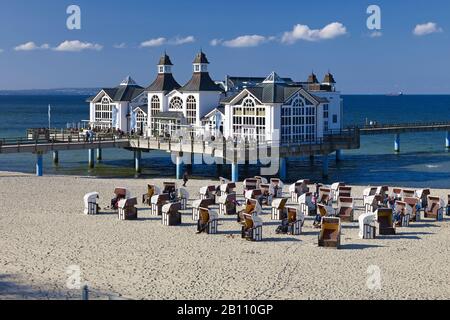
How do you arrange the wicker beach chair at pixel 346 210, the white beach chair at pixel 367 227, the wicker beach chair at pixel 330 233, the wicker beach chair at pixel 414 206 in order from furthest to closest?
the wicker beach chair at pixel 414 206 → the wicker beach chair at pixel 346 210 → the white beach chair at pixel 367 227 → the wicker beach chair at pixel 330 233

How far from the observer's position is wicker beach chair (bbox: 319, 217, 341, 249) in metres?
19.5

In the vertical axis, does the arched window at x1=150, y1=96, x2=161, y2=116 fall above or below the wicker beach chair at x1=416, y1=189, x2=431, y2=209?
above

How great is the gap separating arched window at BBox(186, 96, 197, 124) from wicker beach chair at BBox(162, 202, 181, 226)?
70.7 ft

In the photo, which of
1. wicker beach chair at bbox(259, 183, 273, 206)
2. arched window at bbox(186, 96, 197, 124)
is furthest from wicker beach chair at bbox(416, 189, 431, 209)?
arched window at bbox(186, 96, 197, 124)

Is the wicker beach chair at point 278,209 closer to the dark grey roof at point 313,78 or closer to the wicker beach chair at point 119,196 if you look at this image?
the wicker beach chair at point 119,196

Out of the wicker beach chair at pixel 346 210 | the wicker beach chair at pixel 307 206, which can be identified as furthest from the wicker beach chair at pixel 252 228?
the wicker beach chair at pixel 307 206

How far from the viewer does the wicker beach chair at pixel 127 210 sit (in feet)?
76.8

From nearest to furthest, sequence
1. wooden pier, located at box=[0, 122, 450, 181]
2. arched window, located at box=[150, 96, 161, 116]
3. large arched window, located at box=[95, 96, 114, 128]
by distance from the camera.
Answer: wooden pier, located at box=[0, 122, 450, 181] < arched window, located at box=[150, 96, 161, 116] < large arched window, located at box=[95, 96, 114, 128]

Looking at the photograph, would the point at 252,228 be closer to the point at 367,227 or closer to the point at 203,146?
the point at 367,227

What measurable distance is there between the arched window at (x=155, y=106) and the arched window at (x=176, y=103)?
1347 millimetres

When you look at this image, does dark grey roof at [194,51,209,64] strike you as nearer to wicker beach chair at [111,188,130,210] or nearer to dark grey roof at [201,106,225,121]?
dark grey roof at [201,106,225,121]

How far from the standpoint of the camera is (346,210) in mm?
23703

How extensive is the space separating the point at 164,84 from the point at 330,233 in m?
28.6

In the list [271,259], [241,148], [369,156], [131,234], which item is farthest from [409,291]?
[369,156]
